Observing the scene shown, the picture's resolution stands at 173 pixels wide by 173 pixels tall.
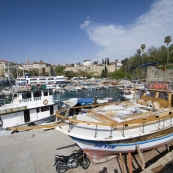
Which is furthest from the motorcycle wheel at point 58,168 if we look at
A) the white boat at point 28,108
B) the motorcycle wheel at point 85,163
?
the white boat at point 28,108

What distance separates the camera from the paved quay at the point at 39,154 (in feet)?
22.0

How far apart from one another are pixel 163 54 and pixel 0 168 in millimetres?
73856

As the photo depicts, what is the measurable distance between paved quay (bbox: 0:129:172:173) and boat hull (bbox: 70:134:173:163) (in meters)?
0.76

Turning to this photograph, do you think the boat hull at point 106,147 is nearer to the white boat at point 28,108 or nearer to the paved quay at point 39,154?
the paved quay at point 39,154

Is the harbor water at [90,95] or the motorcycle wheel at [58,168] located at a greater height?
the motorcycle wheel at [58,168]

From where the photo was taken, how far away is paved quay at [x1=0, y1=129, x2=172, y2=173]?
6695 mm

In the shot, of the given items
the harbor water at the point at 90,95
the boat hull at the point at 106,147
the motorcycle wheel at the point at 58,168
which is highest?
the boat hull at the point at 106,147

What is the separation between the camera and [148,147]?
22.6 feet

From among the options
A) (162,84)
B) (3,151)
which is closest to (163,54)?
(162,84)

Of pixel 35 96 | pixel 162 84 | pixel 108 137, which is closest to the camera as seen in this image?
pixel 108 137

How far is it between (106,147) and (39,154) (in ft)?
14.8

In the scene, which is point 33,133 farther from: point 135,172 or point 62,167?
point 135,172

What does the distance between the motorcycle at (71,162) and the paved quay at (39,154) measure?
1.16 feet

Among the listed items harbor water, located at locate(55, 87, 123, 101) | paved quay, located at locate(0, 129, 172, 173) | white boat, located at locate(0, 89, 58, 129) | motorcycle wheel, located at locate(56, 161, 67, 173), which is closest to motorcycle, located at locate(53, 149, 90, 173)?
motorcycle wheel, located at locate(56, 161, 67, 173)
